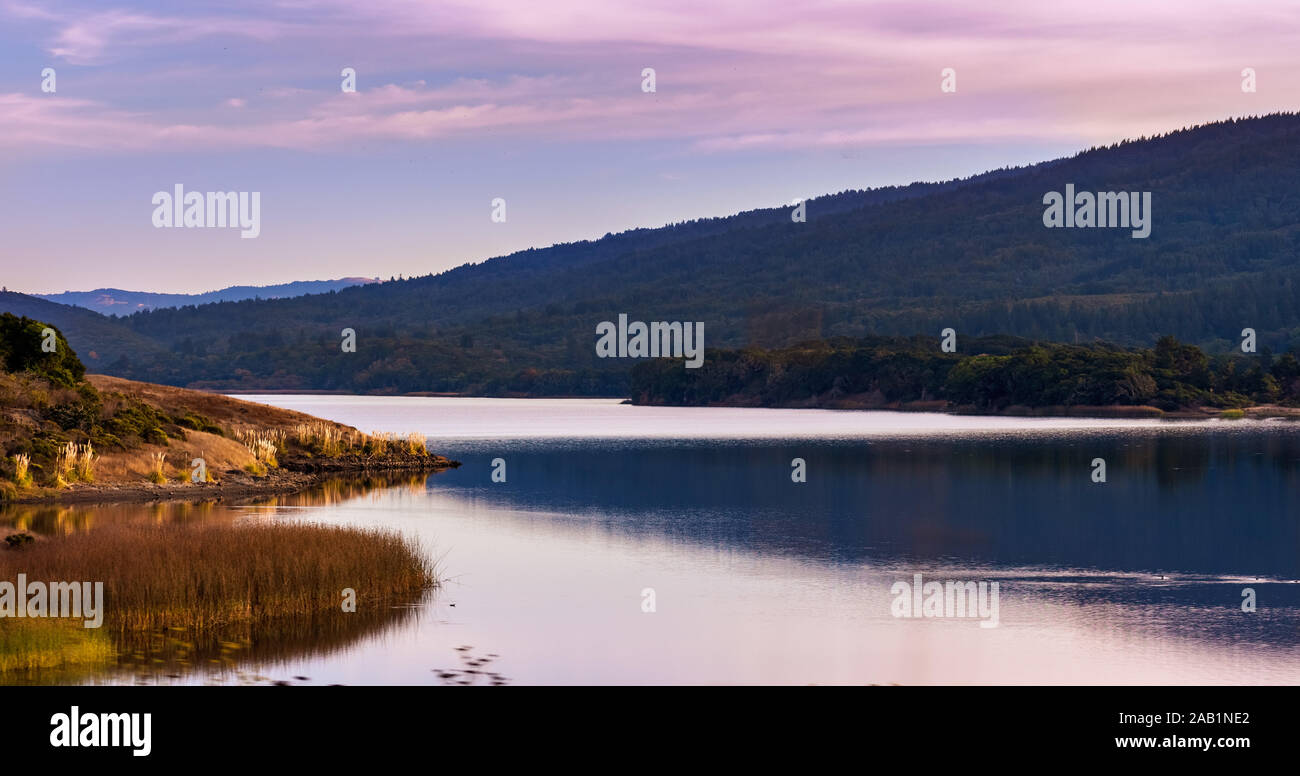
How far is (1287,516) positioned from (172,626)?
34.4 metres

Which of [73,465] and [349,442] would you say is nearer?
[73,465]

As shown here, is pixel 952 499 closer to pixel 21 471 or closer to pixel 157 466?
pixel 157 466

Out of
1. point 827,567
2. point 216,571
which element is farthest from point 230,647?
point 827,567

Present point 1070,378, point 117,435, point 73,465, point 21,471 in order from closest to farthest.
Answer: point 21,471 → point 73,465 → point 117,435 → point 1070,378

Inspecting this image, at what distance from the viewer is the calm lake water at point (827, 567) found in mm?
22922

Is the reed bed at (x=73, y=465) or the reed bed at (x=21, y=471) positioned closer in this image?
the reed bed at (x=21, y=471)

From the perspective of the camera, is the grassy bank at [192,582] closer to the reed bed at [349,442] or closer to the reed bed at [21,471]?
the reed bed at [21,471]

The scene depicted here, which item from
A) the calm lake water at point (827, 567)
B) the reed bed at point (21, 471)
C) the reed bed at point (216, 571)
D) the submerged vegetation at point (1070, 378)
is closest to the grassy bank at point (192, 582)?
the reed bed at point (216, 571)

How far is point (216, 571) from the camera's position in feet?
83.9

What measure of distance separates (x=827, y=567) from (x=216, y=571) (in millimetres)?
14710

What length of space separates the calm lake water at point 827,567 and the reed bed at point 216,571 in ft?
4.63
